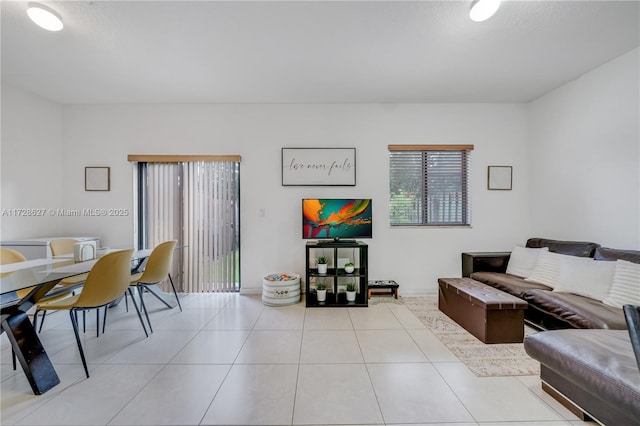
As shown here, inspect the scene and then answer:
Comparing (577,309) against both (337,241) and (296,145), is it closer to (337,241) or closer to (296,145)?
(337,241)

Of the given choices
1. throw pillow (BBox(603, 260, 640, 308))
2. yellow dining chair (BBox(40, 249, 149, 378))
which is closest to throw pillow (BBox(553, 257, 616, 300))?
throw pillow (BBox(603, 260, 640, 308))

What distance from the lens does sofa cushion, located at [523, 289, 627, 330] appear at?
1.80 m

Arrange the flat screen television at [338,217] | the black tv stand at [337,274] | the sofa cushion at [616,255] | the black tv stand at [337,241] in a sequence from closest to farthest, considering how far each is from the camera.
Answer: the sofa cushion at [616,255], the black tv stand at [337,274], the black tv stand at [337,241], the flat screen television at [338,217]

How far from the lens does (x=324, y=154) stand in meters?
3.54

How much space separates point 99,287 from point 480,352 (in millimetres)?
3039

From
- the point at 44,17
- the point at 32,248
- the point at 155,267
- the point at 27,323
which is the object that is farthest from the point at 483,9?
the point at 32,248

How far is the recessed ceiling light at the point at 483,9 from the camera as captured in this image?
5.82 ft

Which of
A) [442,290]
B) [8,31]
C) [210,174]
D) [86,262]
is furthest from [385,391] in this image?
[8,31]

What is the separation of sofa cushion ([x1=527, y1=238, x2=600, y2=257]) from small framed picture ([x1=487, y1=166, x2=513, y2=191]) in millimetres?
854

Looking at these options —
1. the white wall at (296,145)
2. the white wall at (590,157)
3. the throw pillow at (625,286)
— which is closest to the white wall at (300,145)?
the white wall at (296,145)

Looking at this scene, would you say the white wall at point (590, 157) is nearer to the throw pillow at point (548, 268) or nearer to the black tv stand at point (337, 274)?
the throw pillow at point (548, 268)

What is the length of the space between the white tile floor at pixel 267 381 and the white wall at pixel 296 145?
118 centimetres

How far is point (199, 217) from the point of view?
11.6ft

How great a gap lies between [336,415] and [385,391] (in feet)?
1.24
